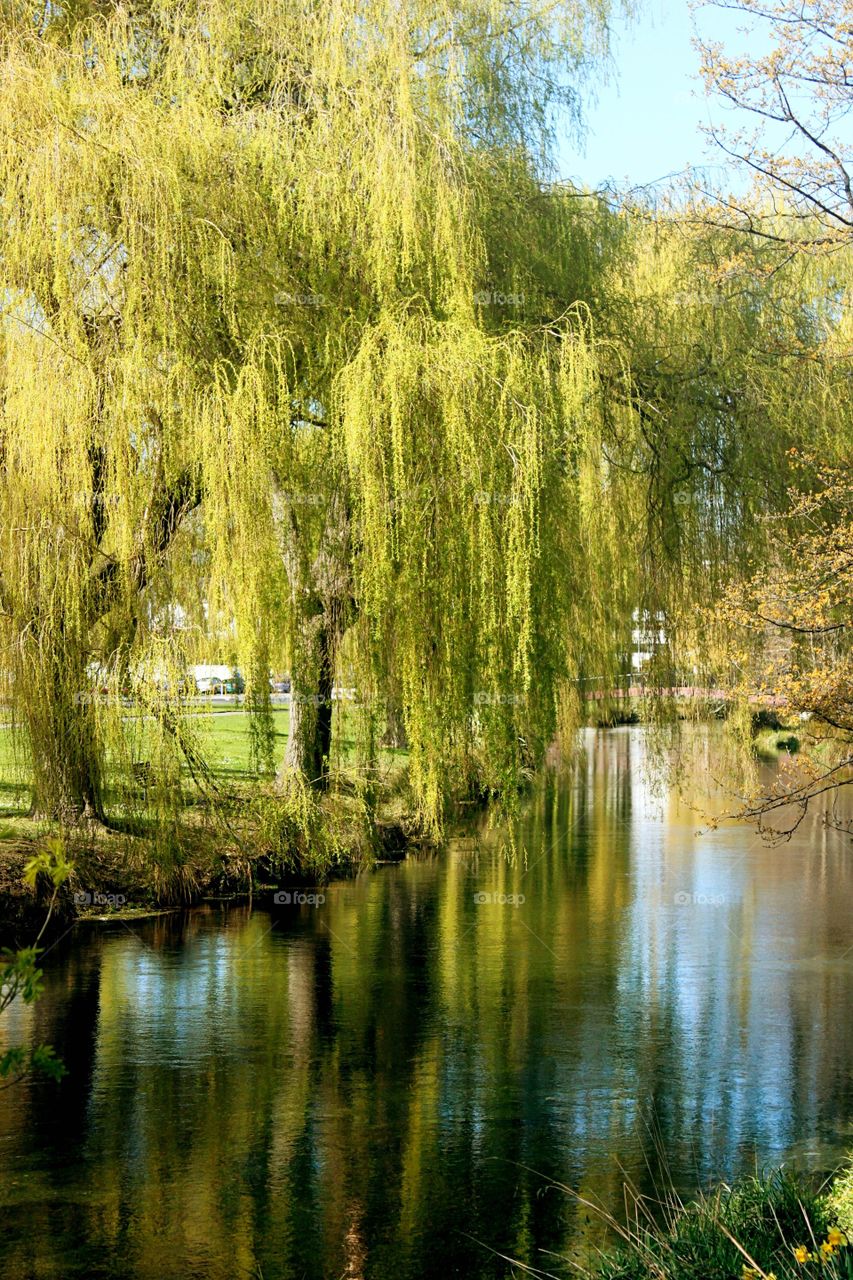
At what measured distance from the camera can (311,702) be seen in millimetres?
14922

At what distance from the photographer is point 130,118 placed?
13867 millimetres

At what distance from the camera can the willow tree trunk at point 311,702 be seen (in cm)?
1428

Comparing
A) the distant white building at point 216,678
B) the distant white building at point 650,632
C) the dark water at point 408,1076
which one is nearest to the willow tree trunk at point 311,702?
the distant white building at point 216,678

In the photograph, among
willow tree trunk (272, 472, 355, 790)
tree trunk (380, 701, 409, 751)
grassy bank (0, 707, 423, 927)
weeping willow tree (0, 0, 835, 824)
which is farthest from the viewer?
grassy bank (0, 707, 423, 927)

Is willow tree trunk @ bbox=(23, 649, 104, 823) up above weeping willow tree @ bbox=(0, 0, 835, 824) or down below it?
below

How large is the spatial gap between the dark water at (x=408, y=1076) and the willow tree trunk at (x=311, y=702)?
161 cm

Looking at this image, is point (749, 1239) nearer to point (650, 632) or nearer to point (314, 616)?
point (314, 616)

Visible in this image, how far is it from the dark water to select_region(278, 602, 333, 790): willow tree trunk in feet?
5.28

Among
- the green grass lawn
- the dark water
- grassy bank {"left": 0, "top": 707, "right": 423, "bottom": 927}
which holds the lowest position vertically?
the dark water

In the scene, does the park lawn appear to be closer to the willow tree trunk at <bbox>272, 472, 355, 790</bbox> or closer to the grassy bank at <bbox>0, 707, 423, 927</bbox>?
the grassy bank at <bbox>0, 707, 423, 927</bbox>

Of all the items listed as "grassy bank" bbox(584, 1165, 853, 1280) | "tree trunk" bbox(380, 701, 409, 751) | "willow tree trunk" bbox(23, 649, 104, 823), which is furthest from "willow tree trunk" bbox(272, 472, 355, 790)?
"grassy bank" bbox(584, 1165, 853, 1280)

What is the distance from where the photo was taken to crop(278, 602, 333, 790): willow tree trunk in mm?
14281

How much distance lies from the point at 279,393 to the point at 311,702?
312 centimetres

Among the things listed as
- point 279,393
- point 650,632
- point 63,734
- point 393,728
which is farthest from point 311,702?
point 650,632
